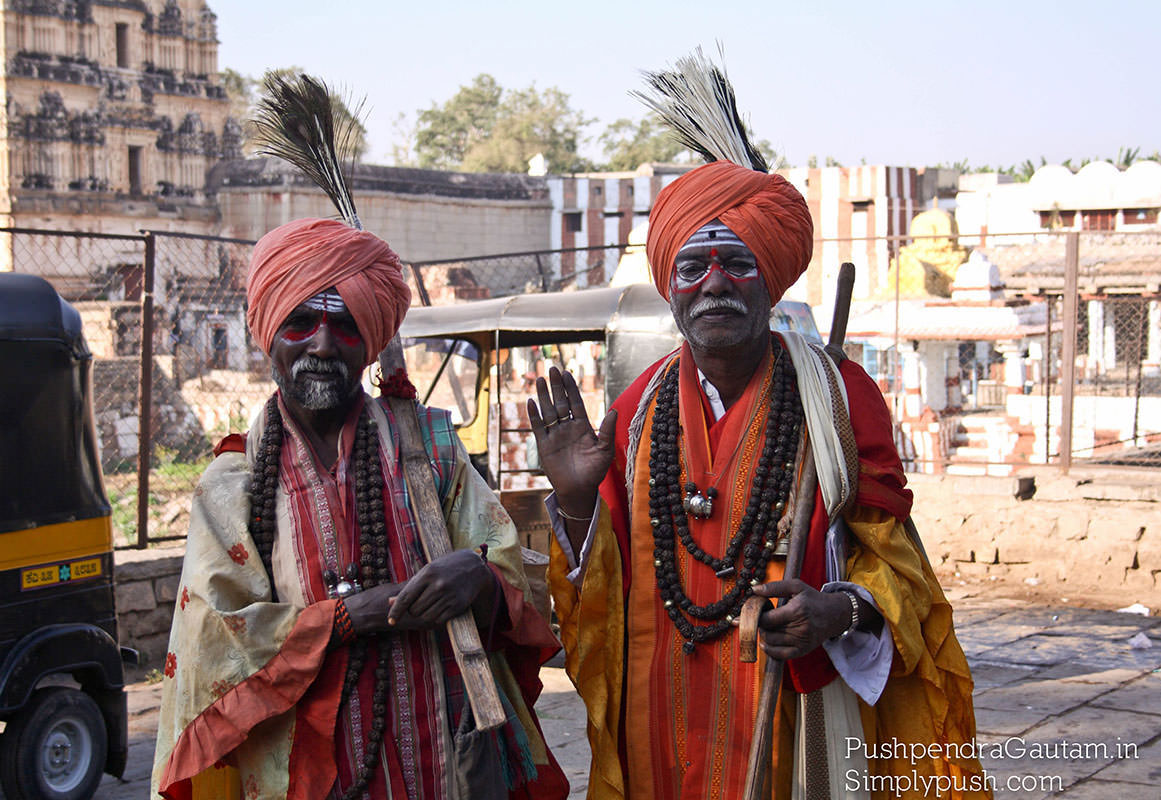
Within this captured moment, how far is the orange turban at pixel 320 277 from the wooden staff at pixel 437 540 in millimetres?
171

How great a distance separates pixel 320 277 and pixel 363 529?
0.53 metres

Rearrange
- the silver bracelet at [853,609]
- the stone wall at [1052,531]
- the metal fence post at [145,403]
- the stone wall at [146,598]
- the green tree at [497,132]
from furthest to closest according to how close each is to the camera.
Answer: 1. the green tree at [497,132]
2. the stone wall at [1052,531]
3. the metal fence post at [145,403]
4. the stone wall at [146,598]
5. the silver bracelet at [853,609]

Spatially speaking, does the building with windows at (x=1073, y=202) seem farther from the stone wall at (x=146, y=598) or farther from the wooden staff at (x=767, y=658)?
Answer: the wooden staff at (x=767, y=658)

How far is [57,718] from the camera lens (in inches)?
184

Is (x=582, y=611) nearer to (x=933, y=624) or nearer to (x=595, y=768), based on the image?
(x=595, y=768)

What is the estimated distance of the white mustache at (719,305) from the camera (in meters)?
2.54

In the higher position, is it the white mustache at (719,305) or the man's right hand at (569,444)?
the white mustache at (719,305)

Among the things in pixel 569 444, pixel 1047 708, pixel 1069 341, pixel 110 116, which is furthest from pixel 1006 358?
pixel 110 116

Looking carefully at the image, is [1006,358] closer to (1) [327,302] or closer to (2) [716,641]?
(2) [716,641]

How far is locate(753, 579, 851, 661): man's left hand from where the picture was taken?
2.31 m

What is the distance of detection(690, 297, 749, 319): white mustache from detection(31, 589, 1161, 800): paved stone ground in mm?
2943

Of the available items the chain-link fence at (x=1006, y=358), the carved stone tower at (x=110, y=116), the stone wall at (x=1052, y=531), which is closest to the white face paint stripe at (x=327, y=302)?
the stone wall at (x=1052, y=531)

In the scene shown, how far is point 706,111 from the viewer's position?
290 cm

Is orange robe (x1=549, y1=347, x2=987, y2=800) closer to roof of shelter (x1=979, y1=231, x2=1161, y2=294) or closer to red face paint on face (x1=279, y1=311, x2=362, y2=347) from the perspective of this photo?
red face paint on face (x1=279, y1=311, x2=362, y2=347)
